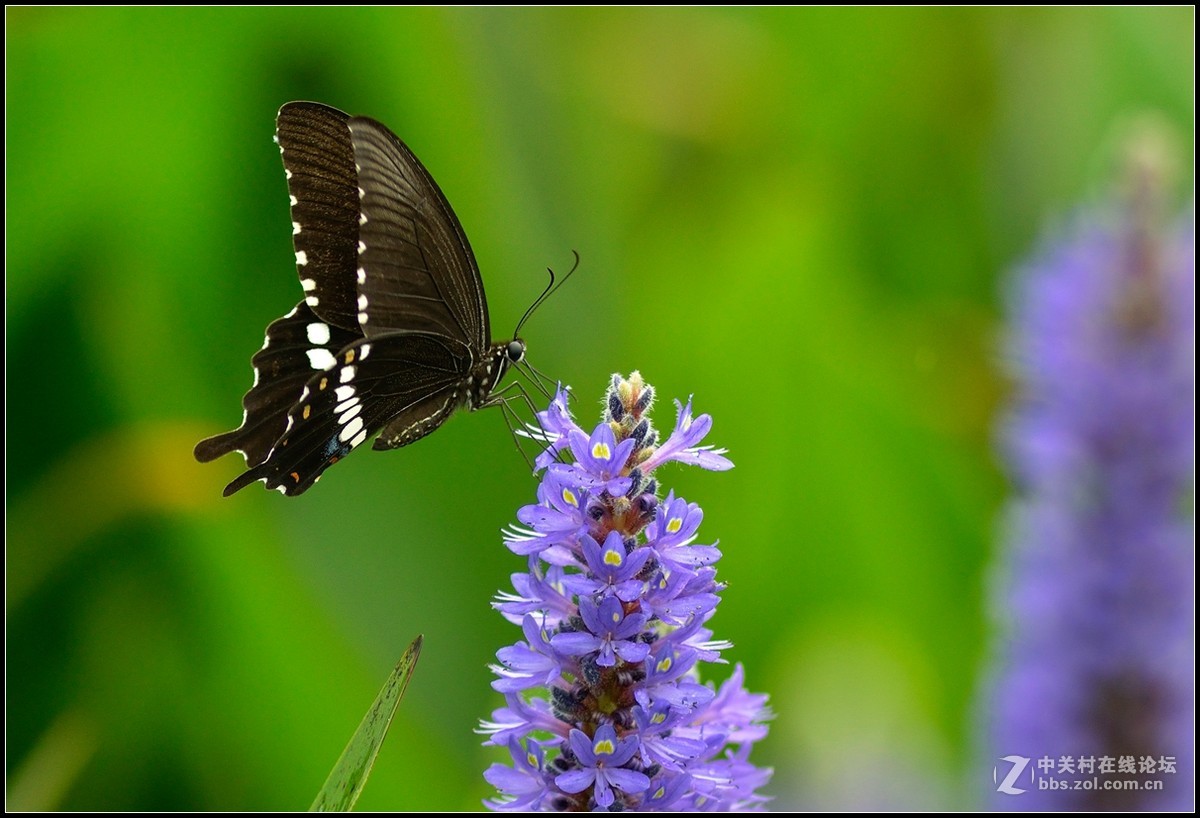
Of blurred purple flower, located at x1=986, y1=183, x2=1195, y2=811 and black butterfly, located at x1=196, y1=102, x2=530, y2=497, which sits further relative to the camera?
blurred purple flower, located at x1=986, y1=183, x2=1195, y2=811

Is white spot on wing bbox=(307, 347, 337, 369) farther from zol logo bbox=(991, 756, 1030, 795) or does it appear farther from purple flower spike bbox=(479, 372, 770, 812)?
zol logo bbox=(991, 756, 1030, 795)

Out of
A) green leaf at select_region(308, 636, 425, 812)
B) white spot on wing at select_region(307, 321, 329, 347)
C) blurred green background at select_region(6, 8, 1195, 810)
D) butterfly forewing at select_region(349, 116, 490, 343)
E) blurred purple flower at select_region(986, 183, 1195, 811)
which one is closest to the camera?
green leaf at select_region(308, 636, 425, 812)

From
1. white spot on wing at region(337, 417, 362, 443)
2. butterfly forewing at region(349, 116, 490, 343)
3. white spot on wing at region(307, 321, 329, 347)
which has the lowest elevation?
white spot on wing at region(337, 417, 362, 443)

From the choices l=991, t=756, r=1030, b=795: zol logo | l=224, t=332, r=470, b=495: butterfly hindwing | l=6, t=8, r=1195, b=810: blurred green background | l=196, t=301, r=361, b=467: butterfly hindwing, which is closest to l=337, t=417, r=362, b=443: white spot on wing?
l=224, t=332, r=470, b=495: butterfly hindwing

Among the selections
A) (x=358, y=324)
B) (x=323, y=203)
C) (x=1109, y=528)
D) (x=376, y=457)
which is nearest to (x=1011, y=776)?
(x=1109, y=528)

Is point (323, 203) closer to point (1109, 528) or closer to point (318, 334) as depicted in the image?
point (318, 334)

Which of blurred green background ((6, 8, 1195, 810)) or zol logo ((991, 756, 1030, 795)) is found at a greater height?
blurred green background ((6, 8, 1195, 810))

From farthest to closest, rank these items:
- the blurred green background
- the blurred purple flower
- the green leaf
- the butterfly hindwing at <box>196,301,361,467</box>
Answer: the blurred purple flower
the blurred green background
the butterfly hindwing at <box>196,301,361,467</box>
the green leaf

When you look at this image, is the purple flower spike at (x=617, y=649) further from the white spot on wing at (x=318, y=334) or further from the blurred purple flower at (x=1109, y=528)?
the blurred purple flower at (x=1109, y=528)

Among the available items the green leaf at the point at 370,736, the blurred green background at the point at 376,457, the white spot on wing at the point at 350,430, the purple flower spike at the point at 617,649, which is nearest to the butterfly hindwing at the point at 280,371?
the white spot on wing at the point at 350,430
